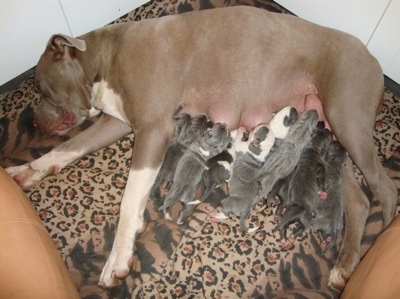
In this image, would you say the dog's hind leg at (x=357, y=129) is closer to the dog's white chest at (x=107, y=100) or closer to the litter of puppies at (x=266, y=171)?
the litter of puppies at (x=266, y=171)

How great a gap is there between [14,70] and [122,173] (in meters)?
1.28

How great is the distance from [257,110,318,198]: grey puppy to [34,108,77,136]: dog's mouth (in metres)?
1.30

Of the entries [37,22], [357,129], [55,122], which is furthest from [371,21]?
[37,22]

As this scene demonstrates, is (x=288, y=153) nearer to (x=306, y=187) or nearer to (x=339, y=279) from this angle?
(x=306, y=187)

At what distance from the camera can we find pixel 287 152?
8.63ft

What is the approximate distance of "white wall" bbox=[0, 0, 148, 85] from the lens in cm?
305

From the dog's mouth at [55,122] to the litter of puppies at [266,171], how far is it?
723mm

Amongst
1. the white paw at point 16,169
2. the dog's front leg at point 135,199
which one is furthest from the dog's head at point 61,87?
the dog's front leg at point 135,199

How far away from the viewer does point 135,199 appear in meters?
2.53

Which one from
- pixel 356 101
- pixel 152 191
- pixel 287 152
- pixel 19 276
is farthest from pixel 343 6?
pixel 19 276

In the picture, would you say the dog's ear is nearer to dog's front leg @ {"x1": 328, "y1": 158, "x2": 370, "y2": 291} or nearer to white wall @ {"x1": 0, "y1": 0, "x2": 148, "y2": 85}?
white wall @ {"x1": 0, "y1": 0, "x2": 148, "y2": 85}

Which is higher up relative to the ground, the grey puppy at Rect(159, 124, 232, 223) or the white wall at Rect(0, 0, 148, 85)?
the white wall at Rect(0, 0, 148, 85)

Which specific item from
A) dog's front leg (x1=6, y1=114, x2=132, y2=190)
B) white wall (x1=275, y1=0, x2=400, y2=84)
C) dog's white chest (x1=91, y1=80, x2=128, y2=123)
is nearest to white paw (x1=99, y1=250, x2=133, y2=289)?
dog's front leg (x1=6, y1=114, x2=132, y2=190)

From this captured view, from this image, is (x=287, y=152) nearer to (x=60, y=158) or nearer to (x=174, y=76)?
(x=174, y=76)
